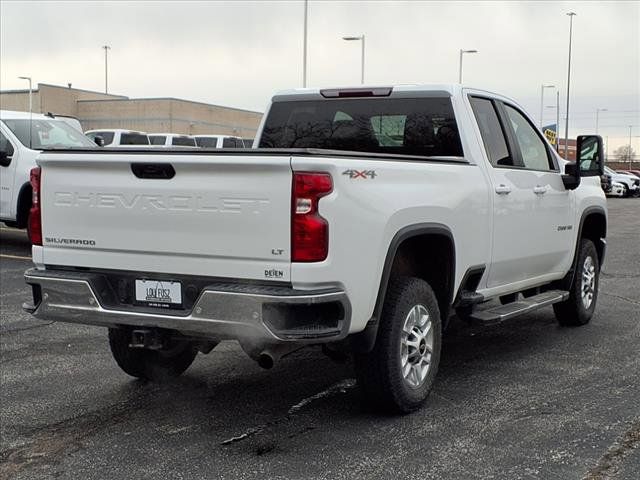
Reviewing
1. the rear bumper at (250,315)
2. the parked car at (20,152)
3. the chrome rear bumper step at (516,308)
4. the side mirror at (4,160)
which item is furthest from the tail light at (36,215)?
the side mirror at (4,160)

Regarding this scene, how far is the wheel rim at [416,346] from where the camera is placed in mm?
5125

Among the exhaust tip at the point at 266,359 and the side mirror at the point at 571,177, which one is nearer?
Result: the exhaust tip at the point at 266,359

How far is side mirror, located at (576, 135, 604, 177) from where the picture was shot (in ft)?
24.0

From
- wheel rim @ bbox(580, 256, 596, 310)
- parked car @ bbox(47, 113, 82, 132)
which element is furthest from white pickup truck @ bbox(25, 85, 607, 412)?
parked car @ bbox(47, 113, 82, 132)

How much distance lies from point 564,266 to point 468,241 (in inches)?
83.8

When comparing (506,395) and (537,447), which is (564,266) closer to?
(506,395)

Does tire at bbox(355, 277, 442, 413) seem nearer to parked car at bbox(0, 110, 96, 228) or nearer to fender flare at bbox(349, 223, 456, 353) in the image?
fender flare at bbox(349, 223, 456, 353)

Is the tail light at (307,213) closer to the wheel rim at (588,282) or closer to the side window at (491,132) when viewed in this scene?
the side window at (491,132)

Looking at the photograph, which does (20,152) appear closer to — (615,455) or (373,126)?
(373,126)

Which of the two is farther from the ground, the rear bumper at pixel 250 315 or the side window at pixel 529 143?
the side window at pixel 529 143

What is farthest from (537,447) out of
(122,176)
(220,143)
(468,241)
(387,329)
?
(220,143)

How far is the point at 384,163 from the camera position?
4.76 metres

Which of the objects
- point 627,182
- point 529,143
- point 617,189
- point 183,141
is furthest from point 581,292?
point 627,182

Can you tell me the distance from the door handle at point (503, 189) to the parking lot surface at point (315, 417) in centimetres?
131
